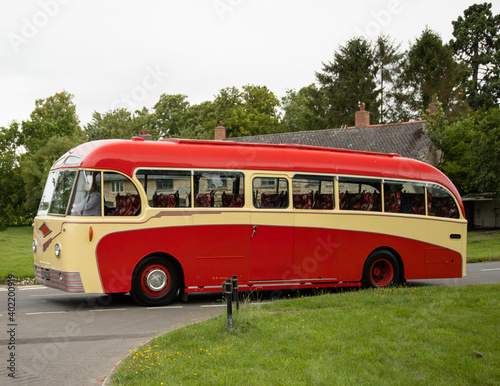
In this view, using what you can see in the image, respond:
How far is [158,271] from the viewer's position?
42.0ft

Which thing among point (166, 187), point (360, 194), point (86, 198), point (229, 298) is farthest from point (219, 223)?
point (229, 298)

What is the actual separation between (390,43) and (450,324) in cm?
6571

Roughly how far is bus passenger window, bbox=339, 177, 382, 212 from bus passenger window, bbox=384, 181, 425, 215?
265mm

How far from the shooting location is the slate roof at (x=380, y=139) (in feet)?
151

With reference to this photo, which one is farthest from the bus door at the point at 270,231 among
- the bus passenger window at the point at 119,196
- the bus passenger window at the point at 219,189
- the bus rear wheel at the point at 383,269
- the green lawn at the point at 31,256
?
the green lawn at the point at 31,256

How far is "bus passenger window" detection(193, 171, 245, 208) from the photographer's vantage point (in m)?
13.2

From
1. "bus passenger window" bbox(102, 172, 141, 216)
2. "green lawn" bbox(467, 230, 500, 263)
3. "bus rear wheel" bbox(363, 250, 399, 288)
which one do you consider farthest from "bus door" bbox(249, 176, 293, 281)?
"green lawn" bbox(467, 230, 500, 263)

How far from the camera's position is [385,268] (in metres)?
15.5

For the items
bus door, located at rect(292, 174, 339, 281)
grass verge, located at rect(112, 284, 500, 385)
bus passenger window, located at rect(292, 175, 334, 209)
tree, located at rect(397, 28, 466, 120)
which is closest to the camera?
grass verge, located at rect(112, 284, 500, 385)

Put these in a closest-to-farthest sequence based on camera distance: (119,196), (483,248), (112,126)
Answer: (119,196), (483,248), (112,126)

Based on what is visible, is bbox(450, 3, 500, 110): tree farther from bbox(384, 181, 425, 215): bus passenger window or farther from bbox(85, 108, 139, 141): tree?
bbox(384, 181, 425, 215): bus passenger window

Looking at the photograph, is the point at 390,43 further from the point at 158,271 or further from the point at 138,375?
the point at 138,375

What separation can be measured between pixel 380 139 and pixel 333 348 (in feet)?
138

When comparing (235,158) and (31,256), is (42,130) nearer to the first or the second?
(31,256)
